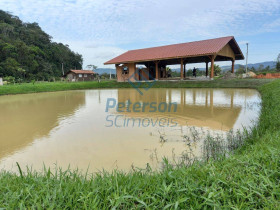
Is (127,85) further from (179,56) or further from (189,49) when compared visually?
(189,49)

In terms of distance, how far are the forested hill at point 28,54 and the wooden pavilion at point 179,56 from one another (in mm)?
18717

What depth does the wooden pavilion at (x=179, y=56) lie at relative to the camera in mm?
14859

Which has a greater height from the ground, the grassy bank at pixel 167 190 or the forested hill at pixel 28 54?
the forested hill at pixel 28 54

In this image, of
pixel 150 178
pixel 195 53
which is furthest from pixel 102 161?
pixel 195 53

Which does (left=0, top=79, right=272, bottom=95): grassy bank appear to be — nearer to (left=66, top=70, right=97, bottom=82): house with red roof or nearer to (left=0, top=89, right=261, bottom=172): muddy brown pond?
(left=0, top=89, right=261, bottom=172): muddy brown pond

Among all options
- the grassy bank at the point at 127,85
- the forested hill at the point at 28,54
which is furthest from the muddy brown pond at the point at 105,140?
the forested hill at the point at 28,54

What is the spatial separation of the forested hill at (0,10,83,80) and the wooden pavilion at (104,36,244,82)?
1872cm

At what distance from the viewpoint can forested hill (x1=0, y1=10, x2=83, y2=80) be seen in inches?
1207

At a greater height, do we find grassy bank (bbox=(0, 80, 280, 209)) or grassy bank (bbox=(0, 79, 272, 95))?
grassy bank (bbox=(0, 79, 272, 95))

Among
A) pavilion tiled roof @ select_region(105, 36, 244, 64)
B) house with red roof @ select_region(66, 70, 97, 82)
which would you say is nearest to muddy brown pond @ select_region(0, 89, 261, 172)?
pavilion tiled roof @ select_region(105, 36, 244, 64)

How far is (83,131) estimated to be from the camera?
162 inches

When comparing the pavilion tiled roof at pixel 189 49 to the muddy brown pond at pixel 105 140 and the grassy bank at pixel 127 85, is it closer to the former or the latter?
the grassy bank at pixel 127 85

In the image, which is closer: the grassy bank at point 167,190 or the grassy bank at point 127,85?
the grassy bank at point 167,190

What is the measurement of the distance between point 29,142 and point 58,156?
107 centimetres
